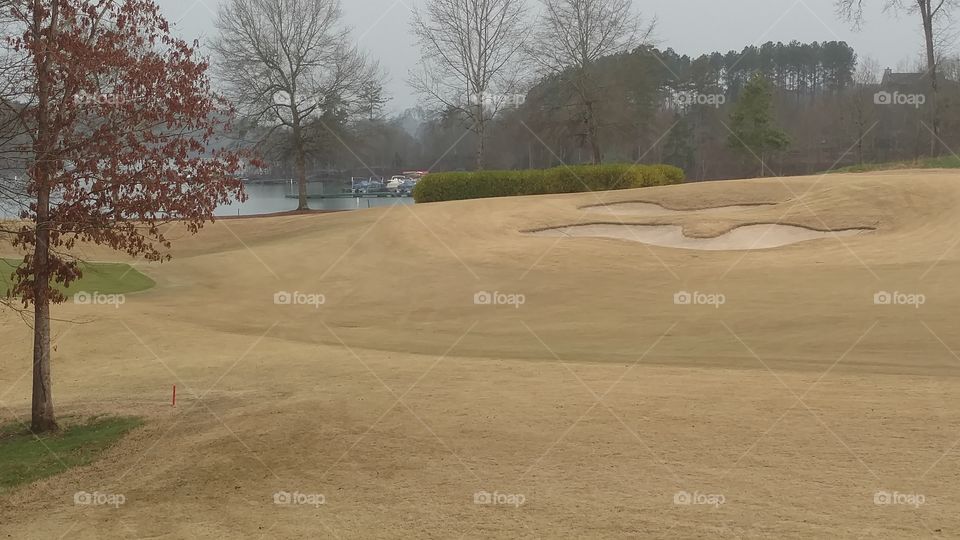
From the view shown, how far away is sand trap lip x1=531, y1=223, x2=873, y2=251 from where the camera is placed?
→ 2147 centimetres

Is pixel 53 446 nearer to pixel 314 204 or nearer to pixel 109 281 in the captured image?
pixel 109 281

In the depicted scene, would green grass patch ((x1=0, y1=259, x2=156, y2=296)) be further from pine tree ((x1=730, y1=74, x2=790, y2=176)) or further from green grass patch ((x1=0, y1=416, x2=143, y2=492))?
pine tree ((x1=730, y1=74, x2=790, y2=176))

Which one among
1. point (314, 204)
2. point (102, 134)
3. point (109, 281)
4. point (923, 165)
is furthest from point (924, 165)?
point (314, 204)

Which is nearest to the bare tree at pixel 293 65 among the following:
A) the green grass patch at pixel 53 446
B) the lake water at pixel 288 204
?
the lake water at pixel 288 204

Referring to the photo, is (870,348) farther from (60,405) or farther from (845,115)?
(845,115)

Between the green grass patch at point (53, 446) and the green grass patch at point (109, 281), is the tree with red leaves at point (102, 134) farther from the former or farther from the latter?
the green grass patch at point (109, 281)

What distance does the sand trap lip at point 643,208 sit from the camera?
82.7 ft

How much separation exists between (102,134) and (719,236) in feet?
58.5

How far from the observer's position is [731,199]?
25766 millimetres

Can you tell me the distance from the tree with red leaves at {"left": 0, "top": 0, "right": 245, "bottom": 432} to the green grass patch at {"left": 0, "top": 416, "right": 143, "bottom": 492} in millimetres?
689

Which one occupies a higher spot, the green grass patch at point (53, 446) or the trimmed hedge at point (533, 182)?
the trimmed hedge at point (533, 182)

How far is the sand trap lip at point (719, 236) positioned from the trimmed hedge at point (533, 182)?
27.0 feet

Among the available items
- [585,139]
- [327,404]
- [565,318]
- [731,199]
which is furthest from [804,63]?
[327,404]

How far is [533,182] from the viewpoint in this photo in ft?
109
